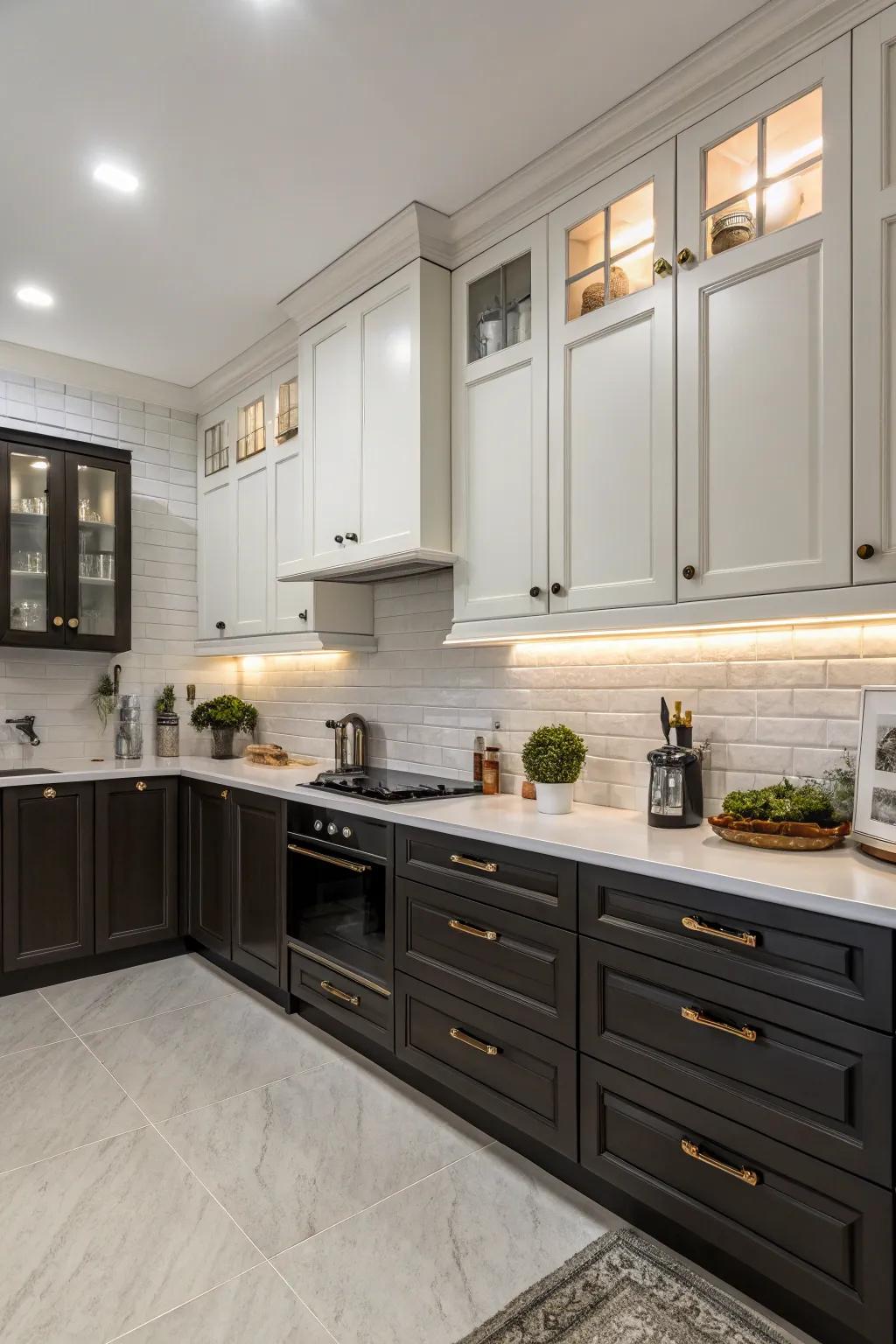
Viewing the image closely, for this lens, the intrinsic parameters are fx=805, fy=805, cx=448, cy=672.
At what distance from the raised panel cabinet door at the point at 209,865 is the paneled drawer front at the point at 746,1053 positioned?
1.99m

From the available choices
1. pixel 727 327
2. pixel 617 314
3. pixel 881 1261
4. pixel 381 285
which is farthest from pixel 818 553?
pixel 381 285

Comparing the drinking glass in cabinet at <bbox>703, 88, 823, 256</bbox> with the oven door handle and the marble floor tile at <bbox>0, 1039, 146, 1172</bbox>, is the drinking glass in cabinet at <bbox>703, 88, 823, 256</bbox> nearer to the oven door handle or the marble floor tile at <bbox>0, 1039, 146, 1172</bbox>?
the oven door handle

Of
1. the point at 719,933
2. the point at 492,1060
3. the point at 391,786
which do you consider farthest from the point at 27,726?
the point at 719,933

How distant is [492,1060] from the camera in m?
2.20

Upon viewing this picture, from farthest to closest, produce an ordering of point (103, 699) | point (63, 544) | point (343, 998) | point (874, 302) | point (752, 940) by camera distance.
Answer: point (103, 699)
point (63, 544)
point (343, 998)
point (874, 302)
point (752, 940)

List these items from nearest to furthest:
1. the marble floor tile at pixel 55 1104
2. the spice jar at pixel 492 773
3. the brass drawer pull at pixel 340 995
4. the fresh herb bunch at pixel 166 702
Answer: the marble floor tile at pixel 55 1104
the brass drawer pull at pixel 340 995
the spice jar at pixel 492 773
the fresh herb bunch at pixel 166 702

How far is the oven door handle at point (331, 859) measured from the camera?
8.73 ft

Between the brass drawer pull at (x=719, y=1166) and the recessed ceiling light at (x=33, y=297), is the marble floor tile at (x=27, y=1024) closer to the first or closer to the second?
the brass drawer pull at (x=719, y=1166)

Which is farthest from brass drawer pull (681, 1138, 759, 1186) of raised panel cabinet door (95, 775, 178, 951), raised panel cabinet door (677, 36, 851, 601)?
raised panel cabinet door (95, 775, 178, 951)

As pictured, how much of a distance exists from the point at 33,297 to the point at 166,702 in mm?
2006

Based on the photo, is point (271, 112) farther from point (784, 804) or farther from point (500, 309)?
point (784, 804)

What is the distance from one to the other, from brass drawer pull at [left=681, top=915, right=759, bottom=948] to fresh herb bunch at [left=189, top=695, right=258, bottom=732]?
9.85 ft

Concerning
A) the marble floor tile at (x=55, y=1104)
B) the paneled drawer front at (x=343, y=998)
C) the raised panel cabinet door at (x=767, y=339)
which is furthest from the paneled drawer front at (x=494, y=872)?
the marble floor tile at (x=55, y=1104)

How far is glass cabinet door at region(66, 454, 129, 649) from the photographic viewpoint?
3.87 m
